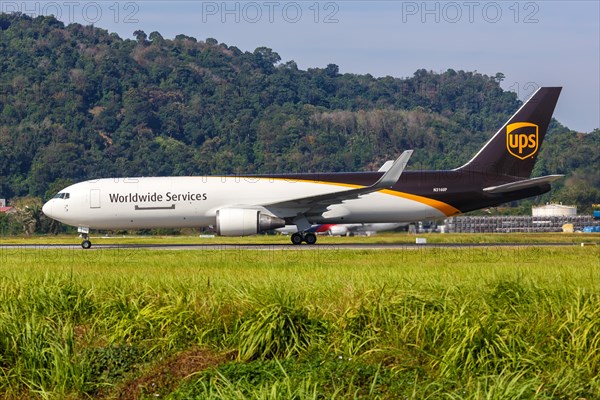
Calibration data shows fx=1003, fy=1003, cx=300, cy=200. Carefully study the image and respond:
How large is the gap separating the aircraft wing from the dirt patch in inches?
1135

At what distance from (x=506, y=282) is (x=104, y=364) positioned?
7.36m

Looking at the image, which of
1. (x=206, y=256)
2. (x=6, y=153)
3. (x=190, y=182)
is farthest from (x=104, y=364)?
(x=6, y=153)

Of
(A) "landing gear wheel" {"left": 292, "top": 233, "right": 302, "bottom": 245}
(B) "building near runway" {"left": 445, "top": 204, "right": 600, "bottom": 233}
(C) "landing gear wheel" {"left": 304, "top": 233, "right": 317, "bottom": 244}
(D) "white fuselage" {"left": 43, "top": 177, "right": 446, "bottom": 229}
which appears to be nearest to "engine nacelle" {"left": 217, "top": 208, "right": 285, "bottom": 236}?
(D) "white fuselage" {"left": 43, "top": 177, "right": 446, "bottom": 229}

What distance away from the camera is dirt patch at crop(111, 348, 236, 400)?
1430cm

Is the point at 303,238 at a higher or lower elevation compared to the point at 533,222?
higher

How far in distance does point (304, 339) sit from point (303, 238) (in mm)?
32205

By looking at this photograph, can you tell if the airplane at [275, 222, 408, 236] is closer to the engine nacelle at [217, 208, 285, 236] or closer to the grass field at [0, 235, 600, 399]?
the engine nacelle at [217, 208, 285, 236]

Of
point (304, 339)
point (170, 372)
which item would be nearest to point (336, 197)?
point (304, 339)

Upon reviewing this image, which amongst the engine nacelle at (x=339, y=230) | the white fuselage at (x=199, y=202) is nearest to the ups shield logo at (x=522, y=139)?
the white fuselage at (x=199, y=202)

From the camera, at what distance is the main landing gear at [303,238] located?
47.3m

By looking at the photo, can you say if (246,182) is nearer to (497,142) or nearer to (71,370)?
(497,142)

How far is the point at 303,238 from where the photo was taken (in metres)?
47.7

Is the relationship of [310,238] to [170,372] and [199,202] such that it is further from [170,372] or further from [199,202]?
[170,372]

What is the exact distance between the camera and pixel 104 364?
15281mm
